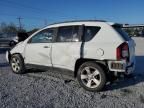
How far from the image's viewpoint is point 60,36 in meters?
6.12

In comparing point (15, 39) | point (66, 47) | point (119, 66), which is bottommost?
point (119, 66)

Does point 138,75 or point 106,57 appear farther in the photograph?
point 138,75

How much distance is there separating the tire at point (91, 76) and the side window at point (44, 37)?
1483 millimetres

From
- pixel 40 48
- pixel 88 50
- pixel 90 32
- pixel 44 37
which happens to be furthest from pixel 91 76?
pixel 44 37

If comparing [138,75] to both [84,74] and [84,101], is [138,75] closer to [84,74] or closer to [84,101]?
[84,74]

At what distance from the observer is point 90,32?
18.2 feet

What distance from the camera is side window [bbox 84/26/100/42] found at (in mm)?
5468

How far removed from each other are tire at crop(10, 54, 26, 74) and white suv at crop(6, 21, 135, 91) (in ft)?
3.00

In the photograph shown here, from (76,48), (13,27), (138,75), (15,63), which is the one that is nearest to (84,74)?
(76,48)

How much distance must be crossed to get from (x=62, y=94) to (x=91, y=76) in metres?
0.90

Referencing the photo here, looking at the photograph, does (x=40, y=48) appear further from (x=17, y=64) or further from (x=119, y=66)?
(x=119, y=66)

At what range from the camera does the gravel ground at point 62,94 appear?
4543 millimetres

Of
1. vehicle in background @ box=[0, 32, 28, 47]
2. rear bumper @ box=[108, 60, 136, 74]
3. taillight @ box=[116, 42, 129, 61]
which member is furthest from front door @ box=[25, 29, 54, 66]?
vehicle in background @ box=[0, 32, 28, 47]

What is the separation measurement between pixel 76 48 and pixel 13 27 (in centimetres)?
8503
